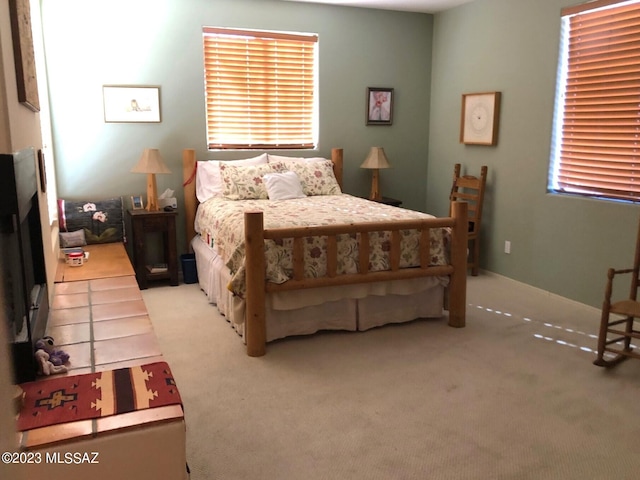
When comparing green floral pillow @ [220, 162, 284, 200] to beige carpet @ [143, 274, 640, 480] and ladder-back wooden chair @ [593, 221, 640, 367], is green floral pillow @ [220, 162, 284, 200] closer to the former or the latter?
beige carpet @ [143, 274, 640, 480]

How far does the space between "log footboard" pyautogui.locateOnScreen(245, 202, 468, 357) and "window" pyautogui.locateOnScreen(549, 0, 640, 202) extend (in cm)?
116

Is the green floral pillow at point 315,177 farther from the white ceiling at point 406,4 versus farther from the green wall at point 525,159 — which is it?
the white ceiling at point 406,4

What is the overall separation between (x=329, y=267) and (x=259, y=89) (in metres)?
2.45

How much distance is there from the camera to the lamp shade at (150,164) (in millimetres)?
4238

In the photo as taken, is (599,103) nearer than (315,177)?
Yes

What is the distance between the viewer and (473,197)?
482 centimetres

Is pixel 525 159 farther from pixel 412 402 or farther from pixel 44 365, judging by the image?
pixel 44 365

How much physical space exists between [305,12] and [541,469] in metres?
4.23

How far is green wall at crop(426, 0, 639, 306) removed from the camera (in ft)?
12.4

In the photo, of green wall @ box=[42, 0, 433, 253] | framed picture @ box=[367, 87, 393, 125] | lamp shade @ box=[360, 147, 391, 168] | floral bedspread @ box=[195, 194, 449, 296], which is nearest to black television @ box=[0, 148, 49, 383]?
floral bedspread @ box=[195, 194, 449, 296]

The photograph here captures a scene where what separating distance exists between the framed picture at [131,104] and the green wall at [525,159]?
2821 mm

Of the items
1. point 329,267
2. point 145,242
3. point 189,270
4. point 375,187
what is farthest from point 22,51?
point 375,187

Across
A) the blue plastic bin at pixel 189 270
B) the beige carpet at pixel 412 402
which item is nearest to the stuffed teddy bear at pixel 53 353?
the beige carpet at pixel 412 402

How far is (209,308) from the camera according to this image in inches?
154
